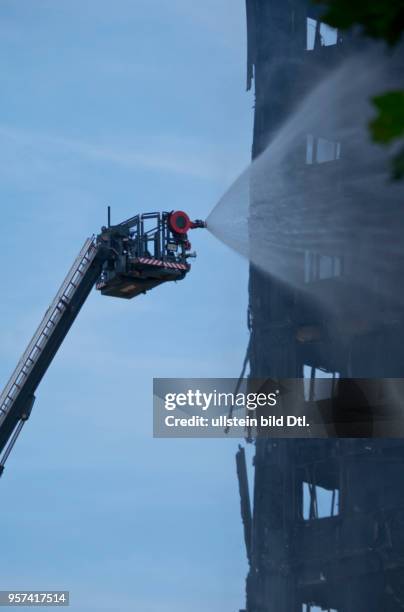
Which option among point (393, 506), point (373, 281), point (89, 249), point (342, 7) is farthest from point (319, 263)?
point (342, 7)

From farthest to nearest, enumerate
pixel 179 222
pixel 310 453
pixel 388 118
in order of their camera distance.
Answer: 1. pixel 310 453
2. pixel 179 222
3. pixel 388 118

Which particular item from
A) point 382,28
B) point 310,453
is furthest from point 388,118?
point 310,453

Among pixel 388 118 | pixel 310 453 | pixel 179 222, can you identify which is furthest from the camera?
pixel 310 453

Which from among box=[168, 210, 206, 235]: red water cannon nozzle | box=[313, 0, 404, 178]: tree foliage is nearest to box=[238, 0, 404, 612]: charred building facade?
box=[168, 210, 206, 235]: red water cannon nozzle

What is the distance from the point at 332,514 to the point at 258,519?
8.96 ft

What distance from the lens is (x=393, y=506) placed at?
36000 mm

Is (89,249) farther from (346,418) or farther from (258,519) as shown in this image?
(258,519)

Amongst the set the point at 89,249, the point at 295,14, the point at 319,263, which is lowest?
the point at 89,249

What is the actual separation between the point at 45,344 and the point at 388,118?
22.5 meters

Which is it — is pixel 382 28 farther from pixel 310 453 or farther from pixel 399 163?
pixel 310 453

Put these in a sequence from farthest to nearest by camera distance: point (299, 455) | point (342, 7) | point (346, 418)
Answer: point (299, 455), point (346, 418), point (342, 7)

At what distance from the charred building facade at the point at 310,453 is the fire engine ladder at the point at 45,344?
13058 mm

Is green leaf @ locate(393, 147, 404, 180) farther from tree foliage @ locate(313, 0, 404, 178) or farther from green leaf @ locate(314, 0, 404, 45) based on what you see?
green leaf @ locate(314, 0, 404, 45)

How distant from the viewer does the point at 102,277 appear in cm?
2466
